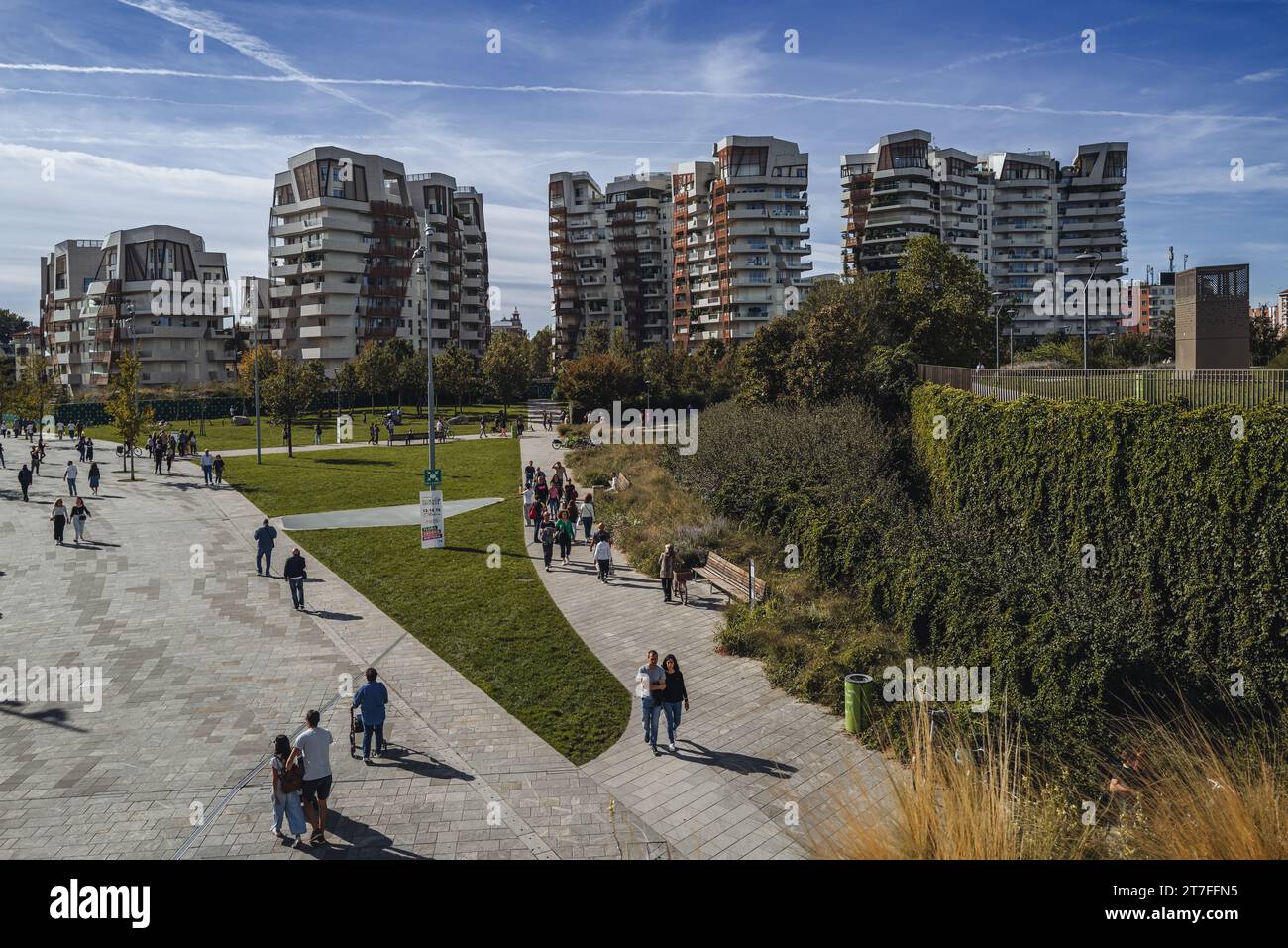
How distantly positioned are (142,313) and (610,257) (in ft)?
167

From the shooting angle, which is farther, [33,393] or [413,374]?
[413,374]

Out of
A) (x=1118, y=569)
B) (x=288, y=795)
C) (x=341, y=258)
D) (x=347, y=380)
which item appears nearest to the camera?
(x=288, y=795)

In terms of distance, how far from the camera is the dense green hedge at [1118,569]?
12891 mm

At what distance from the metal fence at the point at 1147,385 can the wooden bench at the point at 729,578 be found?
9.15 metres

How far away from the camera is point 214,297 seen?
305 feet

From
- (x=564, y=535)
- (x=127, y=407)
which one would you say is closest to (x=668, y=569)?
(x=564, y=535)

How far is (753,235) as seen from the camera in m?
89.2

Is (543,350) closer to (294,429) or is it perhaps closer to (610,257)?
(610,257)

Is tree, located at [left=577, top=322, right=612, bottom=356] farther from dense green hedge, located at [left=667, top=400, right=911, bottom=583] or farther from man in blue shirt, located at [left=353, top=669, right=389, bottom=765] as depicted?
man in blue shirt, located at [left=353, top=669, right=389, bottom=765]

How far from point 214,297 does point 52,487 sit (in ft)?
222

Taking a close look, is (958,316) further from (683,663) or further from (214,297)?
(214,297)

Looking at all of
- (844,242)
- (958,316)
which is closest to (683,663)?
(958,316)

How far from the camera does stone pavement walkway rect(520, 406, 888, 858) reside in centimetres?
888

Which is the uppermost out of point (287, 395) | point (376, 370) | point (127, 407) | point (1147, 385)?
point (376, 370)
